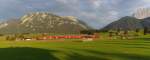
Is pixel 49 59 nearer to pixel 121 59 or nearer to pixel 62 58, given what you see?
pixel 62 58

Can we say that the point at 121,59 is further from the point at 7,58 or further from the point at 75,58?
the point at 7,58

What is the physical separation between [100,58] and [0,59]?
535 inches

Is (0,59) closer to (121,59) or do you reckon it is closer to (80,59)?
(80,59)

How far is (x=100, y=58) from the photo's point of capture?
44.9 metres

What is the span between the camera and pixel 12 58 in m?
41.6

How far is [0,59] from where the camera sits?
40.2 m

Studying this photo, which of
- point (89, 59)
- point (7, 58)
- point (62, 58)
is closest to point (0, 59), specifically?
point (7, 58)

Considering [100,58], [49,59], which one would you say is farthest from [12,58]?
[100,58]

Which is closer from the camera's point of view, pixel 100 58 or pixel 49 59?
pixel 49 59

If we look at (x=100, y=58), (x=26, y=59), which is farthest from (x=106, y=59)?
(x=26, y=59)

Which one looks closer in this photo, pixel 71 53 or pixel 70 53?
pixel 70 53

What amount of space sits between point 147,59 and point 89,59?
311 inches

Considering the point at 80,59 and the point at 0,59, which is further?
the point at 80,59

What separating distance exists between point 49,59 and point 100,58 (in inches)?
294
